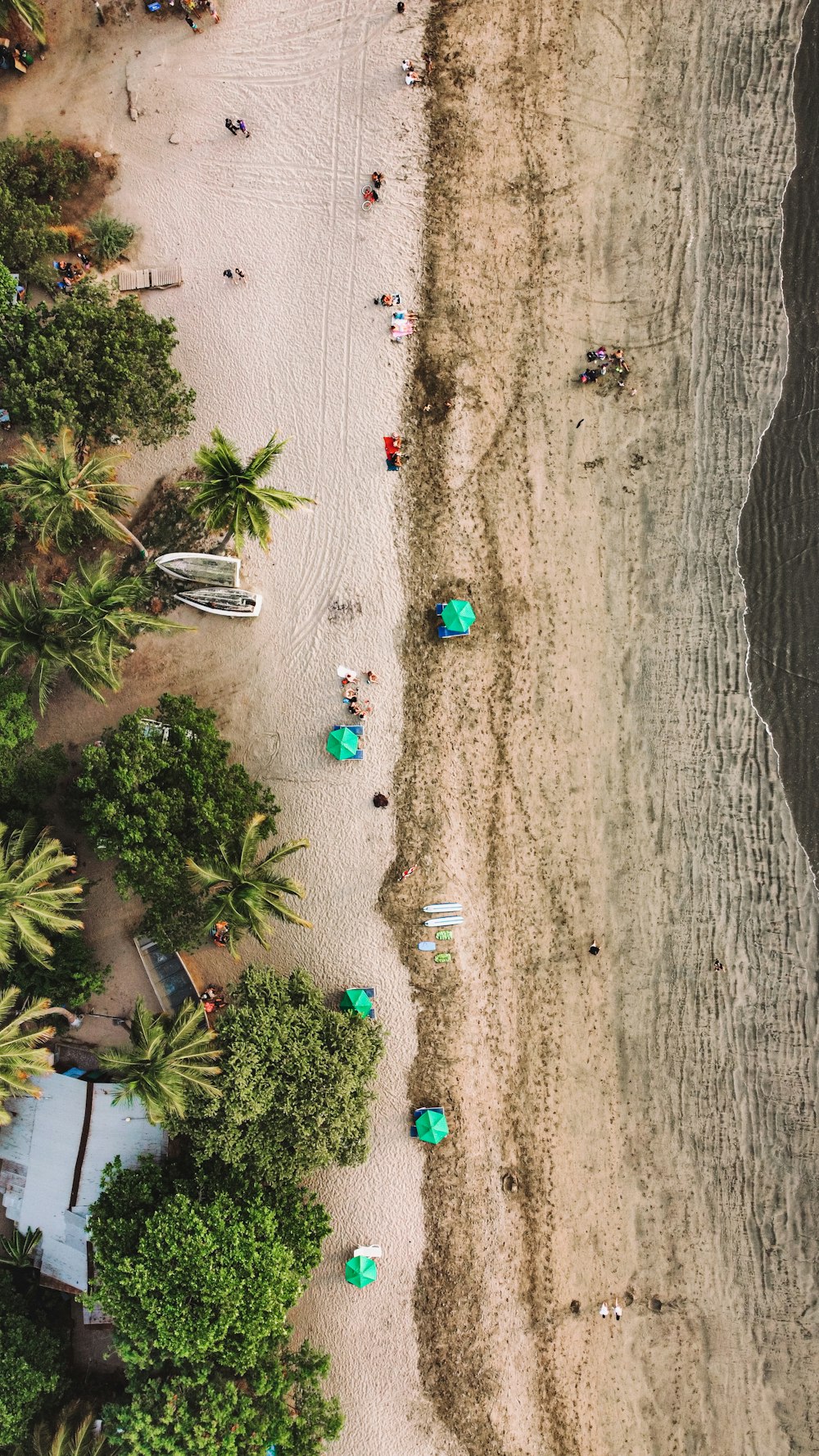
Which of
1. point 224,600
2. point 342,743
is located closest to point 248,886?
point 342,743

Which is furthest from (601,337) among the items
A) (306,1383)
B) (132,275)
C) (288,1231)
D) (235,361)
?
(306,1383)

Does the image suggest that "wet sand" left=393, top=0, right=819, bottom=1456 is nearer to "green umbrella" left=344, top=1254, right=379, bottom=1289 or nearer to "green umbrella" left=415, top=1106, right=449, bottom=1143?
"green umbrella" left=415, top=1106, right=449, bottom=1143

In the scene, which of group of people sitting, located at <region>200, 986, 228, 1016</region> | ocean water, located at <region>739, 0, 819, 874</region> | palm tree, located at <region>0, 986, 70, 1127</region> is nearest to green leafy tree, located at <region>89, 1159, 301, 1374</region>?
palm tree, located at <region>0, 986, 70, 1127</region>

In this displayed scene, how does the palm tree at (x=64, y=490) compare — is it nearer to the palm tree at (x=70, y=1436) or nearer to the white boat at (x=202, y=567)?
the white boat at (x=202, y=567)

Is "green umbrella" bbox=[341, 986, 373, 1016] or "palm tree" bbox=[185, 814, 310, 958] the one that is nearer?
"palm tree" bbox=[185, 814, 310, 958]

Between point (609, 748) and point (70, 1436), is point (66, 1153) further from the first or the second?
point (609, 748)

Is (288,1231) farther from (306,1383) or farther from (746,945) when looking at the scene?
(746,945)
